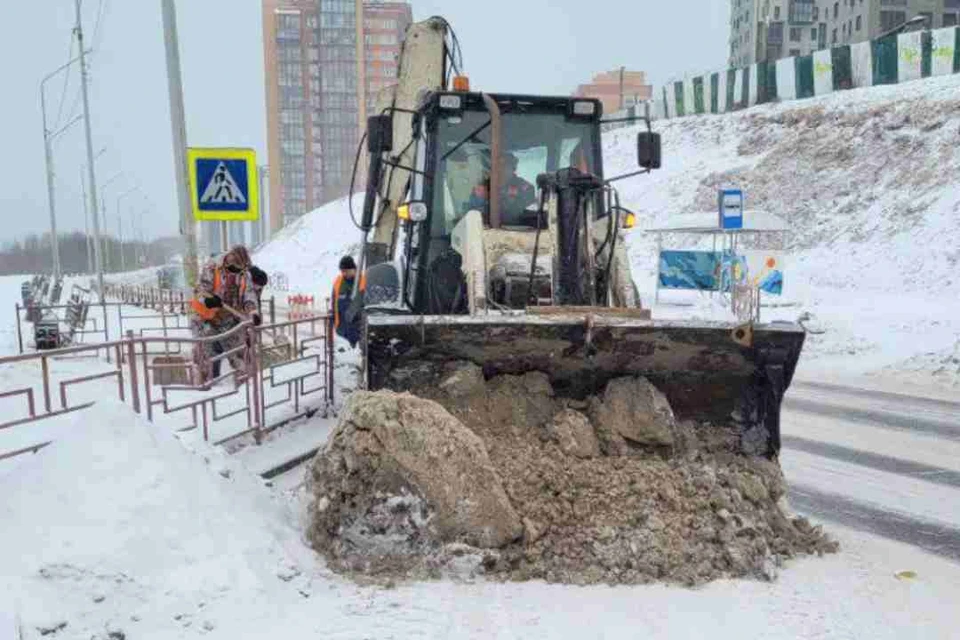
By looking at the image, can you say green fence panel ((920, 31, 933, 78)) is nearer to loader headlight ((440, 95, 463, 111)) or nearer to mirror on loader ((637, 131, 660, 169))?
mirror on loader ((637, 131, 660, 169))

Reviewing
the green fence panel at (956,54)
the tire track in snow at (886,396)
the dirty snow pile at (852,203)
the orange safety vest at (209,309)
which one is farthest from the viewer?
the green fence panel at (956,54)

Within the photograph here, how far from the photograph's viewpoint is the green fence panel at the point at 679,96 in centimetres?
4103

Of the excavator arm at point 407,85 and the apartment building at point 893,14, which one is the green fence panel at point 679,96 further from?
the excavator arm at point 407,85

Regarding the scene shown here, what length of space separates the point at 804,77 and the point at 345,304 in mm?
30430

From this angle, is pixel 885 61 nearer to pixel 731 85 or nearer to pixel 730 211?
pixel 731 85

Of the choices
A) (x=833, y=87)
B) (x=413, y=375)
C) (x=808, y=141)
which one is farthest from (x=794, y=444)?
(x=833, y=87)

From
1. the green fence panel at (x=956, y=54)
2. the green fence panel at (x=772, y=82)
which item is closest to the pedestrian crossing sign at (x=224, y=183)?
the green fence panel at (x=956, y=54)

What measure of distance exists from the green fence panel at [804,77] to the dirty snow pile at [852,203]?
0.80 meters

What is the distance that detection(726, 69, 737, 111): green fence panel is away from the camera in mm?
36812

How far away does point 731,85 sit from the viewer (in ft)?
122

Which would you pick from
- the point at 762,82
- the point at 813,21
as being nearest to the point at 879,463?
the point at 762,82

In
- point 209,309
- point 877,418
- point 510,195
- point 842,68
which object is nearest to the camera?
point 510,195

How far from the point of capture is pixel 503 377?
15.5 ft

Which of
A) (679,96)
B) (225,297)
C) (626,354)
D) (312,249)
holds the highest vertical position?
(679,96)
